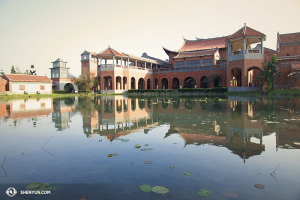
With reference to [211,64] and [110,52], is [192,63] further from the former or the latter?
[110,52]

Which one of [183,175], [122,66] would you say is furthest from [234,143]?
[122,66]

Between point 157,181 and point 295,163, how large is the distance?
2.34 m

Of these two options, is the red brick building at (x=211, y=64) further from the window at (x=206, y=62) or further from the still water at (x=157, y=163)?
the still water at (x=157, y=163)

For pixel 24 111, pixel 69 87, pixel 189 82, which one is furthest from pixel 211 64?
pixel 69 87

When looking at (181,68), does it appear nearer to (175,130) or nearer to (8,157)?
(175,130)

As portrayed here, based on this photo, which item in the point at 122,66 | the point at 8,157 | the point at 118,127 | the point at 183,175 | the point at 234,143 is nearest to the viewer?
the point at 183,175

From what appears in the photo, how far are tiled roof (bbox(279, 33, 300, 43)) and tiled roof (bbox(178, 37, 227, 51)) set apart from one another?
34.3 ft

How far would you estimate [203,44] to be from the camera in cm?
4162

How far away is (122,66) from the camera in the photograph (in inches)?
1484

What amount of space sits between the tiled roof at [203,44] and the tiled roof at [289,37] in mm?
10454

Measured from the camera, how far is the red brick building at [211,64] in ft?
82.7

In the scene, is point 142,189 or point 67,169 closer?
point 142,189

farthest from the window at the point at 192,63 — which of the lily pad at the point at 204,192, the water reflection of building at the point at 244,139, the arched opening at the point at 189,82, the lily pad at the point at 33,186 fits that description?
the lily pad at the point at 33,186

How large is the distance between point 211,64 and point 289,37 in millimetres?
12558
